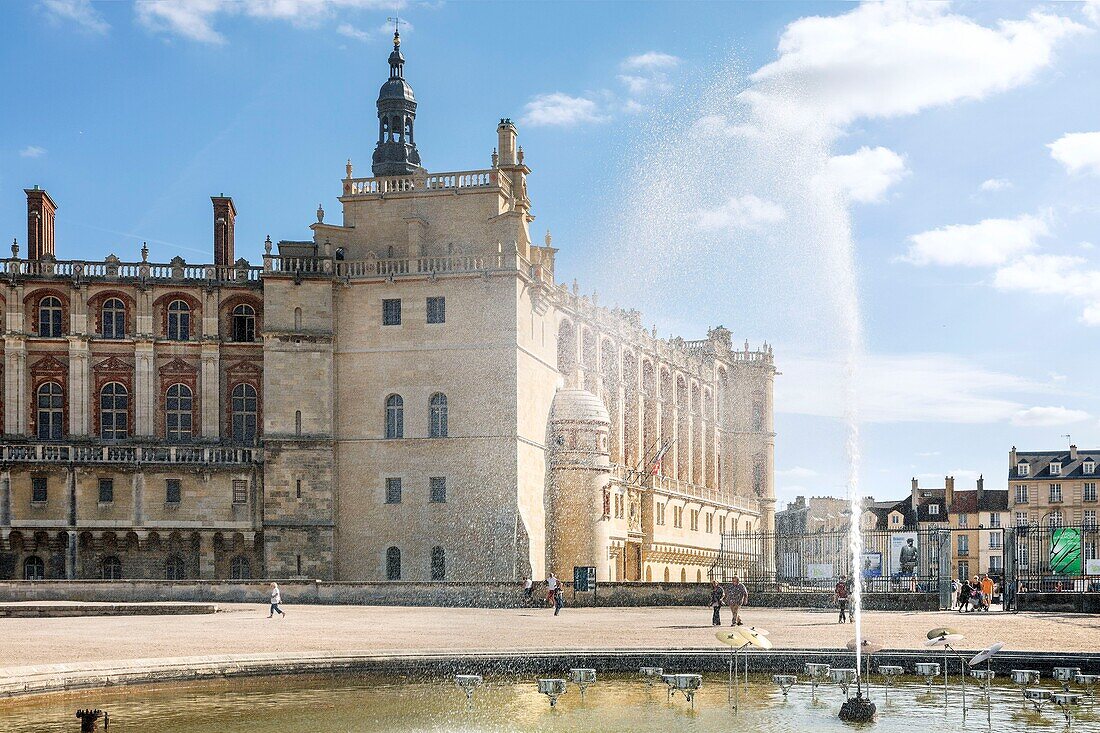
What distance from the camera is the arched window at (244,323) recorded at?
58688 millimetres

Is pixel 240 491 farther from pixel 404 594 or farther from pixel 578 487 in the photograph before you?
pixel 404 594

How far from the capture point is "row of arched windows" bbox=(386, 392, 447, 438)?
54.9m

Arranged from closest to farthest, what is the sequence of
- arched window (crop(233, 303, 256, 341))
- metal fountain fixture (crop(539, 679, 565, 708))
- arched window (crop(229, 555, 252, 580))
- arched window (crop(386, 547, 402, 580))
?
metal fountain fixture (crop(539, 679, 565, 708))
arched window (crop(386, 547, 402, 580))
arched window (crop(229, 555, 252, 580))
arched window (crop(233, 303, 256, 341))

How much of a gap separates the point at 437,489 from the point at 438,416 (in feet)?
9.74

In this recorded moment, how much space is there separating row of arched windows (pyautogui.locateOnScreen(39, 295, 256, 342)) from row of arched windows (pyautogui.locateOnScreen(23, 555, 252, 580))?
9.43 meters

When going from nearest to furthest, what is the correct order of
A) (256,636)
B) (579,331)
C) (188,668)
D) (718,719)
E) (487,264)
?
(718,719) < (188,668) < (256,636) < (487,264) < (579,331)

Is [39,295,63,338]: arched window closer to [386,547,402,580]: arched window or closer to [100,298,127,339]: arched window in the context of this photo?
[100,298,127,339]: arched window

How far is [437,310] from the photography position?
55.3 m

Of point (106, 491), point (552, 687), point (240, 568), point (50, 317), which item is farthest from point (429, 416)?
point (552, 687)

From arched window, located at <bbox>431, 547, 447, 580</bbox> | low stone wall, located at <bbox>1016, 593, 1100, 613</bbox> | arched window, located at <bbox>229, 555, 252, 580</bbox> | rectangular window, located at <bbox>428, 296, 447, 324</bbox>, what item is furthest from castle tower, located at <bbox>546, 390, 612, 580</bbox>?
low stone wall, located at <bbox>1016, 593, 1100, 613</bbox>

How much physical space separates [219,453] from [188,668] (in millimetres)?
36671

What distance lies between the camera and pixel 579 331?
64.5 m

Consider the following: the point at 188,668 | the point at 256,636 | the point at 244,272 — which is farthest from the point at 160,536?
the point at 188,668

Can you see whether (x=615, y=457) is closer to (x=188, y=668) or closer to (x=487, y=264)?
(x=487, y=264)
